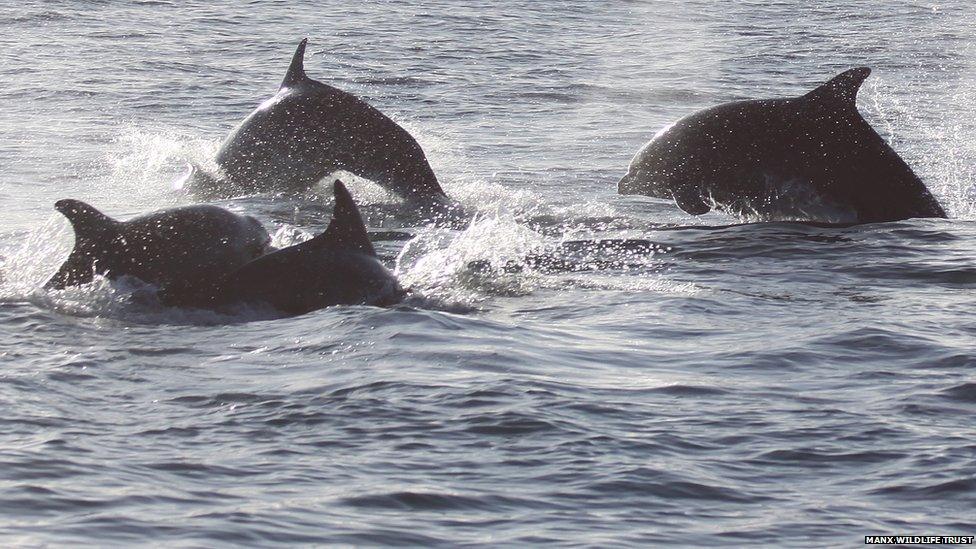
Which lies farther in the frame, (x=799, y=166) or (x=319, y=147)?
(x=319, y=147)

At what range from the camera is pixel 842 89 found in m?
15.3

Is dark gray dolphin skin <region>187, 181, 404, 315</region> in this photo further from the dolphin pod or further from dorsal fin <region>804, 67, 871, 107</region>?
dorsal fin <region>804, 67, 871, 107</region>

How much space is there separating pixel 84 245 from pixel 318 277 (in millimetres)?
1655

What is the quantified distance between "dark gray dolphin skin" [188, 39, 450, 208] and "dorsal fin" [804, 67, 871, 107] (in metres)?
3.84

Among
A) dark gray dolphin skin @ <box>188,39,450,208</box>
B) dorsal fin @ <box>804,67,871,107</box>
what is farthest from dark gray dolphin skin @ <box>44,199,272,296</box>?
dorsal fin @ <box>804,67,871,107</box>

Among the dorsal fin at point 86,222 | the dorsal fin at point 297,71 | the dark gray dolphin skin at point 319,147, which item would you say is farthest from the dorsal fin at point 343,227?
the dorsal fin at point 297,71

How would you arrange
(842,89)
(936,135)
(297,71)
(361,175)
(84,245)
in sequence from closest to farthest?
(84,245), (842,89), (361,175), (297,71), (936,135)

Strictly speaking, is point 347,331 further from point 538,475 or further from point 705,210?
point 705,210

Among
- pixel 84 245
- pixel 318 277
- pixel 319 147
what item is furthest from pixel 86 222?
pixel 319 147

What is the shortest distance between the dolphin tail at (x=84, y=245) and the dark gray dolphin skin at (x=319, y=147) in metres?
5.34

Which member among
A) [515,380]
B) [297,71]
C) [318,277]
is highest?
[297,71]

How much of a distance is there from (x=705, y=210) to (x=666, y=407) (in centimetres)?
683

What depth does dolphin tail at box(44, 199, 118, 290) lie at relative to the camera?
11266 millimetres

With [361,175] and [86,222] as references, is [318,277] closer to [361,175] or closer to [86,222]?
[86,222]
